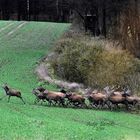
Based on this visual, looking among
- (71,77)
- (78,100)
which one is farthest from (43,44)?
(78,100)

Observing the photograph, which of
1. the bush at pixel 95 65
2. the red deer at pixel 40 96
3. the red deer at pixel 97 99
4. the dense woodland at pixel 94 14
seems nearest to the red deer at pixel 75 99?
the red deer at pixel 97 99

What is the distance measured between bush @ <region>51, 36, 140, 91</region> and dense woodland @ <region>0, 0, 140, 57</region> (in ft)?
16.0

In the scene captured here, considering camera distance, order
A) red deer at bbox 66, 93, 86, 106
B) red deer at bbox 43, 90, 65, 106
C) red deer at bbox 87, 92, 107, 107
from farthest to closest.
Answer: red deer at bbox 87, 92, 107, 107
red deer at bbox 66, 93, 86, 106
red deer at bbox 43, 90, 65, 106

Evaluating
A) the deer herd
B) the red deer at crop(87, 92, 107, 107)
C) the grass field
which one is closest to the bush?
the grass field

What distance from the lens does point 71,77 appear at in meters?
29.4

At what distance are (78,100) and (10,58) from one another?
652 inches

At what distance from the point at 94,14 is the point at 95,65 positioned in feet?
73.7

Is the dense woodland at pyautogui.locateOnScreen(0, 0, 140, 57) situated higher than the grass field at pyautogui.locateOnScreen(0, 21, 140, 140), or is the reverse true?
the dense woodland at pyautogui.locateOnScreen(0, 0, 140, 57)

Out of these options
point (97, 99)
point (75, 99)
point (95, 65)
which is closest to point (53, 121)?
point (75, 99)

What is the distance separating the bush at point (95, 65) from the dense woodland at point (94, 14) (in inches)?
192

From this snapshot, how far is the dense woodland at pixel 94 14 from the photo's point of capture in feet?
115

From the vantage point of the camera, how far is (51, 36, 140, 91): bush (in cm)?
2709

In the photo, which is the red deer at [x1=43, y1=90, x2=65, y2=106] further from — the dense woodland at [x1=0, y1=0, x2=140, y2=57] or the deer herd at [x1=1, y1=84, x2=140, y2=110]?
the dense woodland at [x1=0, y1=0, x2=140, y2=57]

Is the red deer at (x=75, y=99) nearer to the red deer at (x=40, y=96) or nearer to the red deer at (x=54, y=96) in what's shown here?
the red deer at (x=54, y=96)
